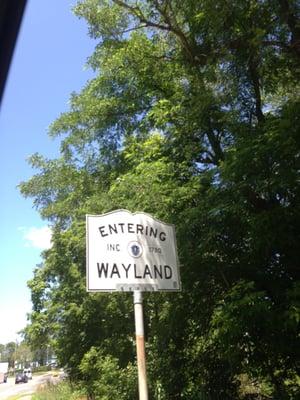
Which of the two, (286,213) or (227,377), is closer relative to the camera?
(286,213)

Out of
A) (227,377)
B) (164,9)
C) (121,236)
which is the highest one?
(164,9)

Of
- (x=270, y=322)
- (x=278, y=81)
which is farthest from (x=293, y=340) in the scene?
(x=278, y=81)

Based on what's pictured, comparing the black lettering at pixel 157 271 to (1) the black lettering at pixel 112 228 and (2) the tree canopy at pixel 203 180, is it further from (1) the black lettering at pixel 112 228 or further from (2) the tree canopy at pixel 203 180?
(2) the tree canopy at pixel 203 180

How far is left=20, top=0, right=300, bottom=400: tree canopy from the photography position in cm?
780

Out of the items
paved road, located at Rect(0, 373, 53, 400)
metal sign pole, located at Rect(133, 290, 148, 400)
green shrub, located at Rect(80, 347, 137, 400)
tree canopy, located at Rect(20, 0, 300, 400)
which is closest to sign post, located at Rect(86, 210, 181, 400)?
metal sign pole, located at Rect(133, 290, 148, 400)

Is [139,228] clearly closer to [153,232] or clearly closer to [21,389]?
[153,232]

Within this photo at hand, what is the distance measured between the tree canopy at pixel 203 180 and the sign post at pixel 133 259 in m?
2.79

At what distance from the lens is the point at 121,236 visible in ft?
14.9

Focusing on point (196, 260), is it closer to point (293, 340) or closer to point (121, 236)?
point (293, 340)

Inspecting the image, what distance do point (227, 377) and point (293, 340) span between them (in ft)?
7.06

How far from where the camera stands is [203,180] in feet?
32.6

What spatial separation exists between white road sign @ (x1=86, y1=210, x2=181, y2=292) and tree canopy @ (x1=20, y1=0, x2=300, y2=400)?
2.77 m

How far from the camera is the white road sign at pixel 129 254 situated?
430cm

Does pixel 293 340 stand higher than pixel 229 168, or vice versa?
pixel 229 168
